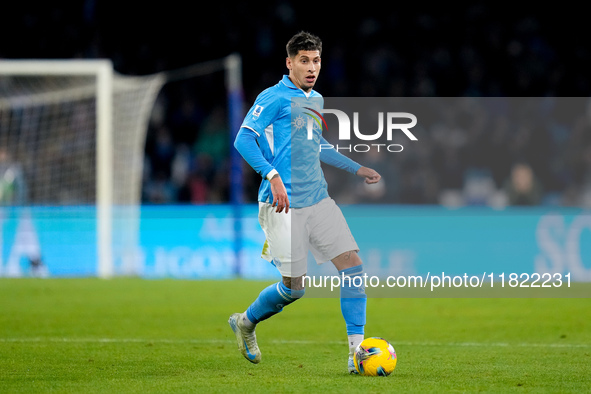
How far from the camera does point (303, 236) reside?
586cm

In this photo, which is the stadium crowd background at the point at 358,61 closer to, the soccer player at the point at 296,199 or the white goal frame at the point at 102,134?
the white goal frame at the point at 102,134

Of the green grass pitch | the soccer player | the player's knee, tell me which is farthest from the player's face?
the green grass pitch

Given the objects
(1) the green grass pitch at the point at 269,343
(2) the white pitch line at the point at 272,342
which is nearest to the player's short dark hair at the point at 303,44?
(1) the green grass pitch at the point at 269,343

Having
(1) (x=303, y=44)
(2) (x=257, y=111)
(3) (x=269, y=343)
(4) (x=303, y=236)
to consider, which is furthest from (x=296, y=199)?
(3) (x=269, y=343)

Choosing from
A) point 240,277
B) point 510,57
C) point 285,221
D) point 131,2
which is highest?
point 131,2

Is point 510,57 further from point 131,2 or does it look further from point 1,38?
point 1,38

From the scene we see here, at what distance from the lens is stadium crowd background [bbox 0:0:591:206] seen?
15.9 metres

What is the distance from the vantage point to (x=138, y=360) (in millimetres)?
6484

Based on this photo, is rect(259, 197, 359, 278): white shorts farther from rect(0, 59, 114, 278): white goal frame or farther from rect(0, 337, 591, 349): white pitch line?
rect(0, 59, 114, 278): white goal frame

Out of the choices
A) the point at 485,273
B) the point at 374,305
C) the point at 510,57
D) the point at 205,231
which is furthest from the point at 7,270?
the point at 510,57

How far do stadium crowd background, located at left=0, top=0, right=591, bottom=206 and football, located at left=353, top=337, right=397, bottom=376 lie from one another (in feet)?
32.0

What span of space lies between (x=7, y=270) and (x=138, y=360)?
838 cm

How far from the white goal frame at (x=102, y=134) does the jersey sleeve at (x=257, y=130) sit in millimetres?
8284

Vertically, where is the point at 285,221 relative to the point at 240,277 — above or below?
above
